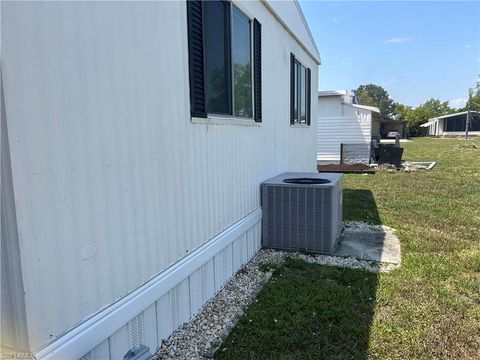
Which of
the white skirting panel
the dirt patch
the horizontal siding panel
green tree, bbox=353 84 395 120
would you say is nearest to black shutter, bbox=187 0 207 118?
the white skirting panel

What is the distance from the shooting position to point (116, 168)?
81.4 inches

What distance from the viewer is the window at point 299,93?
6.33 m

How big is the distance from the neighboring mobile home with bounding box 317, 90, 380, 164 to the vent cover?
34.1 feet

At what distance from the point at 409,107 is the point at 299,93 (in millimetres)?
64541

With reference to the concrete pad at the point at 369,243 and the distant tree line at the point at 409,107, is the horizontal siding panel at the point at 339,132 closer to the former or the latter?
the concrete pad at the point at 369,243

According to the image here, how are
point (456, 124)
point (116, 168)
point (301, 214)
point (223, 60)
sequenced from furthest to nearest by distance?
point (456, 124), point (301, 214), point (223, 60), point (116, 168)

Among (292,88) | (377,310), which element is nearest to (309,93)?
(292,88)

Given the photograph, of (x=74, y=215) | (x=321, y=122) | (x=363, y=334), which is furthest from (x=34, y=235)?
(x=321, y=122)

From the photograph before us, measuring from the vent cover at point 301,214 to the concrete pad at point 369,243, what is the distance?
0.26m

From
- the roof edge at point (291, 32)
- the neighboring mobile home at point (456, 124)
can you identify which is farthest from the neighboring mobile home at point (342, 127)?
the neighboring mobile home at point (456, 124)

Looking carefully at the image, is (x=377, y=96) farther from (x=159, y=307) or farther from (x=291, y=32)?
(x=159, y=307)

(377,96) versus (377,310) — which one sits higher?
(377,96)

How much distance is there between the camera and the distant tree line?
193ft

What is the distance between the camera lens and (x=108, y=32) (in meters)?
1.96
